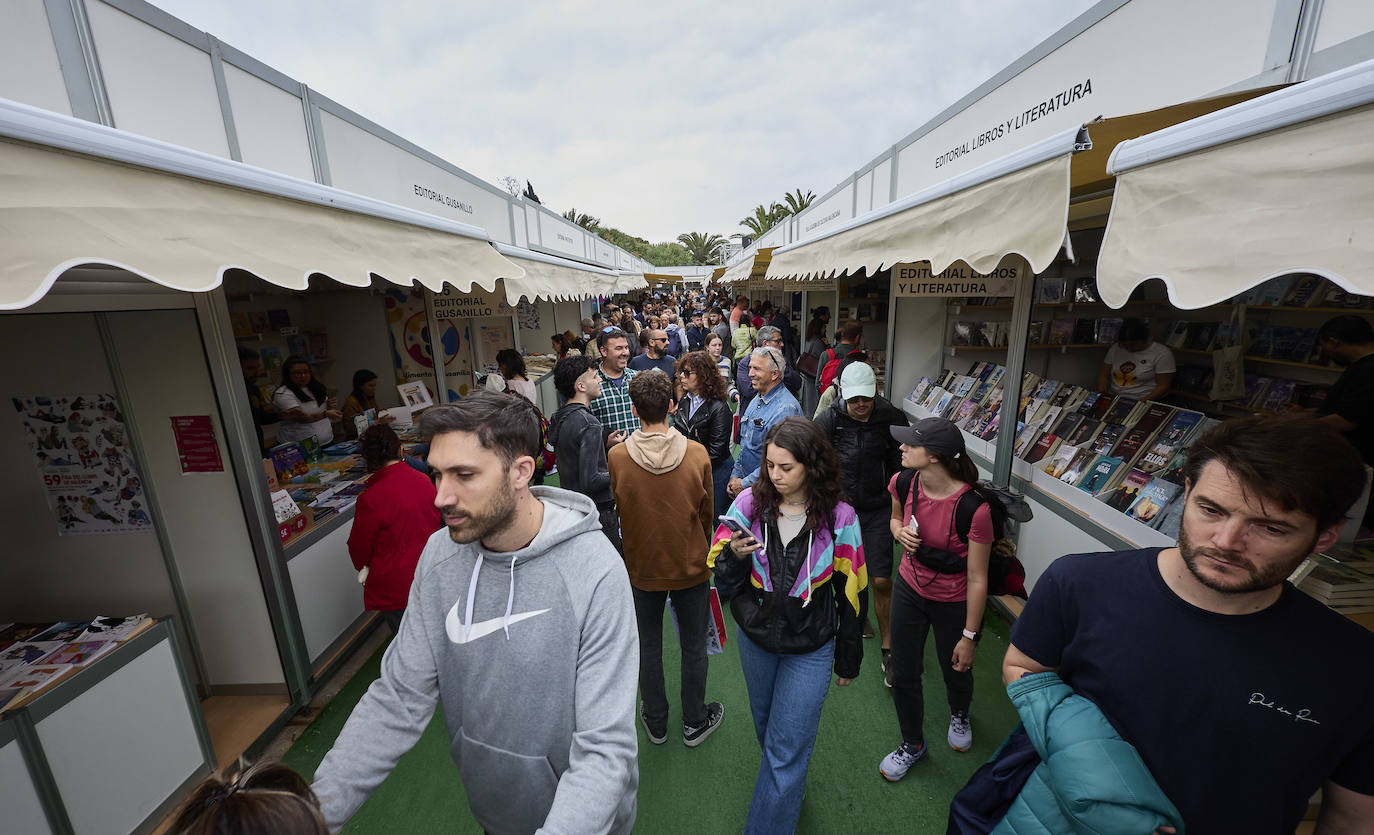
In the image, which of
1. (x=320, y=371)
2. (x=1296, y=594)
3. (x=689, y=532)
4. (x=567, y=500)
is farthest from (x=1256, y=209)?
(x=320, y=371)

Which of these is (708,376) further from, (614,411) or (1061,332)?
(1061,332)

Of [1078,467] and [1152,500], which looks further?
[1078,467]

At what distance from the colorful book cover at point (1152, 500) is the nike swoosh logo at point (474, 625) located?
336 cm

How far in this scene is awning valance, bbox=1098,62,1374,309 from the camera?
1.12 metres

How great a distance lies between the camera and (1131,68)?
3236 mm

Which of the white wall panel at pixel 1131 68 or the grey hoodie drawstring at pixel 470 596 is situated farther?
the white wall panel at pixel 1131 68

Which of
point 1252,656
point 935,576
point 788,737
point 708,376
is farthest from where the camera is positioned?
point 708,376

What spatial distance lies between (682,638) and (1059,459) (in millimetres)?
2963

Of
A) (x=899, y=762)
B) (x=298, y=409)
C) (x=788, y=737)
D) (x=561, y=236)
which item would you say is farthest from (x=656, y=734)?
(x=561, y=236)

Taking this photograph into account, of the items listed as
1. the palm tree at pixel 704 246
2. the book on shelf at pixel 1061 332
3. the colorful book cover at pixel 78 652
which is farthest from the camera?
the palm tree at pixel 704 246

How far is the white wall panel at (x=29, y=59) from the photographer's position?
116 inches

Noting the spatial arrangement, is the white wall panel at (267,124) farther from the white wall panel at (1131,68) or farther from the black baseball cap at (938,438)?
the white wall panel at (1131,68)

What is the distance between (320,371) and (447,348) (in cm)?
167

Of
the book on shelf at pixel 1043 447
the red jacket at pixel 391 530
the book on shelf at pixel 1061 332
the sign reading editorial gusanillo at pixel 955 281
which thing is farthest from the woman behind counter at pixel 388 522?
the book on shelf at pixel 1061 332
